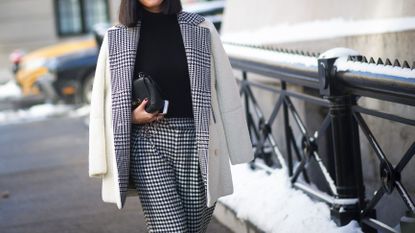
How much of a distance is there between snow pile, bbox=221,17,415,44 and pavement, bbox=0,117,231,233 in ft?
5.64

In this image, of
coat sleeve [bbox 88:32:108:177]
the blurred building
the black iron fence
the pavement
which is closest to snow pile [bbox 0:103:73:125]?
the pavement

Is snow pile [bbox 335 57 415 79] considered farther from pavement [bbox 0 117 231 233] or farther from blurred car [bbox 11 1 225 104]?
blurred car [bbox 11 1 225 104]

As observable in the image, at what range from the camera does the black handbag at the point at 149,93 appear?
414cm

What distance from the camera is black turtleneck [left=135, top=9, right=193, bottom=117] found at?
4.25 m

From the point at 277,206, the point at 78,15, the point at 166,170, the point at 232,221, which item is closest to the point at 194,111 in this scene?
the point at 166,170

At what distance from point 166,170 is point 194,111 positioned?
30cm

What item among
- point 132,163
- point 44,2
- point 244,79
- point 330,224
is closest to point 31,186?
point 244,79

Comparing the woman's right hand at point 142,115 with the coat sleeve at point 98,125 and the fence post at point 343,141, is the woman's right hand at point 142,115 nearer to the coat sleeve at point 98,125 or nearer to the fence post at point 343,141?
the coat sleeve at point 98,125

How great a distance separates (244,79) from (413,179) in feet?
8.01

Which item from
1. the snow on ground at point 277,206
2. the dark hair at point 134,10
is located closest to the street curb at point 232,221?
the snow on ground at point 277,206

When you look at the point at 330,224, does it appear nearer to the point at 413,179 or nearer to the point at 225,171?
the point at 413,179

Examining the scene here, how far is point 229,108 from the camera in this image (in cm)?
439

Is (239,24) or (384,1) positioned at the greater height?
(384,1)

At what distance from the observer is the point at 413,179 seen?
5.74 metres
